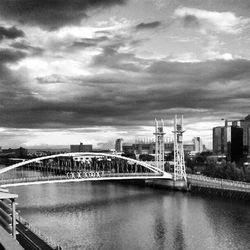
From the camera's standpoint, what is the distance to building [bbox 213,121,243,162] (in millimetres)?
99000

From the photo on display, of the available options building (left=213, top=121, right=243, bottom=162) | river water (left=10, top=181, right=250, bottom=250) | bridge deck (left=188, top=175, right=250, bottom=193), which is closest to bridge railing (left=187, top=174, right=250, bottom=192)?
bridge deck (left=188, top=175, right=250, bottom=193)

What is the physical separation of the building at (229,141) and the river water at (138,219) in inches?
2096

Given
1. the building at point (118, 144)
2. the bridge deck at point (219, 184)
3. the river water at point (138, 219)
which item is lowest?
the river water at point (138, 219)

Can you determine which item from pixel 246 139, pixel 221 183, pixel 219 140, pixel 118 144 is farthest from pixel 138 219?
pixel 118 144

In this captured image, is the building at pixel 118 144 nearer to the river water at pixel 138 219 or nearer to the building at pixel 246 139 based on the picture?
the building at pixel 246 139

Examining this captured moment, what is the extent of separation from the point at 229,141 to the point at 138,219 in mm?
79180

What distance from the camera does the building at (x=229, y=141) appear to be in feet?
325

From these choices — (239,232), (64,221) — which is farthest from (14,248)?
(64,221)

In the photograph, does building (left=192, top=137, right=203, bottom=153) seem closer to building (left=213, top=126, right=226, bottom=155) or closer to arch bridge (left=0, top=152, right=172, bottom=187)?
building (left=213, top=126, right=226, bottom=155)

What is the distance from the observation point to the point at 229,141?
352 feet

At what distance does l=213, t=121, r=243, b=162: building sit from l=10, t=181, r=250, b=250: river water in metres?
53.2

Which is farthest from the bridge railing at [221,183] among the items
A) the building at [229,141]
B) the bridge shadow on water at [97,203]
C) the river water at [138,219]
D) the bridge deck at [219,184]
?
the building at [229,141]

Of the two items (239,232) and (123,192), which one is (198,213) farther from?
(123,192)

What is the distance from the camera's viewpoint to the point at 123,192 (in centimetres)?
4925
